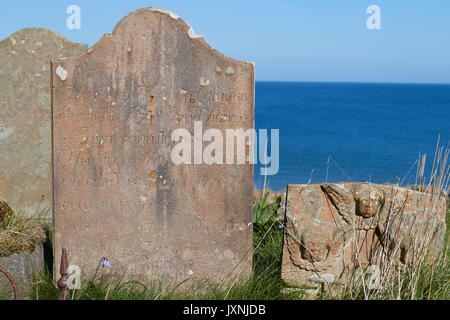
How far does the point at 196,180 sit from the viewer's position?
4207 mm

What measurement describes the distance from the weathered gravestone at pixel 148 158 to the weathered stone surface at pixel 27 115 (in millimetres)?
2554

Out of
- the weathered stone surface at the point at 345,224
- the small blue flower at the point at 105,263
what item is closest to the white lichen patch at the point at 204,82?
the weathered stone surface at the point at 345,224

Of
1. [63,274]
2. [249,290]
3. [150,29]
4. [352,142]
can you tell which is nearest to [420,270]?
[249,290]

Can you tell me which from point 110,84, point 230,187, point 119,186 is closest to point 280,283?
point 230,187

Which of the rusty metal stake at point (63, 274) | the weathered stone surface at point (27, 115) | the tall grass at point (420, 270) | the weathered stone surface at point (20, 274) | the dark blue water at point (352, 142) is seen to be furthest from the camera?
the dark blue water at point (352, 142)

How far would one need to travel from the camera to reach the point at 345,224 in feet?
13.6

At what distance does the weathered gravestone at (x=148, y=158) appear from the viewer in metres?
4.11

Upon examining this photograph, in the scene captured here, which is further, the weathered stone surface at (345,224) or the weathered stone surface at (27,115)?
the weathered stone surface at (27,115)

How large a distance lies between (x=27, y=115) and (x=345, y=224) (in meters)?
4.10

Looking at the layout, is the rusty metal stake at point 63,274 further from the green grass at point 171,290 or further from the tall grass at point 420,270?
the tall grass at point 420,270

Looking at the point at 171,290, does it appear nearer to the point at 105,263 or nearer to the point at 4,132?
the point at 105,263

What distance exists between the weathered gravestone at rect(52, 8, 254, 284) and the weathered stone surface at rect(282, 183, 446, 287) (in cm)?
39
